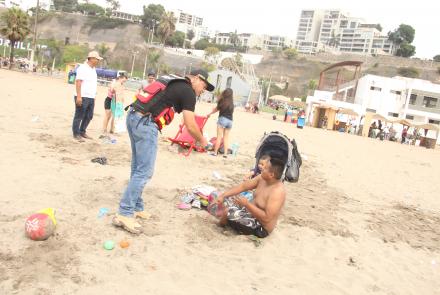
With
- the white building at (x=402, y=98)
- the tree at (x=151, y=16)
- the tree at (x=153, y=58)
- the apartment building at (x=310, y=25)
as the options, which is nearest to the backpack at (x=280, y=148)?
the white building at (x=402, y=98)

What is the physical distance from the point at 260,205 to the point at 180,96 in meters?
1.46

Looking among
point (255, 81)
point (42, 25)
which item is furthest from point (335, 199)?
point (42, 25)

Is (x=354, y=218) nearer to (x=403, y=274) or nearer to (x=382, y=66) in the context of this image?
(x=403, y=274)

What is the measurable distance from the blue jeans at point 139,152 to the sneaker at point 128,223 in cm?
5

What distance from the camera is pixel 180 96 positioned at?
155 inches

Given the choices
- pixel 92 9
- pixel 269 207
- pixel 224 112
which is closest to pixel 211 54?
pixel 92 9

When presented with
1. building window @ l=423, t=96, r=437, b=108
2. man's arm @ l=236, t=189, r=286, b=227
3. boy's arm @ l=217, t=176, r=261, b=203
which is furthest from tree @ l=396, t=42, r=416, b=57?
man's arm @ l=236, t=189, r=286, b=227

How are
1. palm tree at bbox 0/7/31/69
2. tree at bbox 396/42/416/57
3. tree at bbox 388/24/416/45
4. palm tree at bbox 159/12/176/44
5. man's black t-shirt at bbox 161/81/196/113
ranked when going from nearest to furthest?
man's black t-shirt at bbox 161/81/196/113 < palm tree at bbox 0/7/31/69 < palm tree at bbox 159/12/176/44 < tree at bbox 396/42/416/57 < tree at bbox 388/24/416/45

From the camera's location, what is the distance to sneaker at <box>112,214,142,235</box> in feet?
13.1

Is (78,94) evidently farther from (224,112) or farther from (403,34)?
(403,34)

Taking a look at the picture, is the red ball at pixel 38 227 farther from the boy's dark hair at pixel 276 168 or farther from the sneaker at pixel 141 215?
the boy's dark hair at pixel 276 168

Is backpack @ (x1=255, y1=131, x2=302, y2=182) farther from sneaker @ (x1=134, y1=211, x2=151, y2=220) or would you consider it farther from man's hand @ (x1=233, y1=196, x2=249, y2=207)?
sneaker @ (x1=134, y1=211, x2=151, y2=220)

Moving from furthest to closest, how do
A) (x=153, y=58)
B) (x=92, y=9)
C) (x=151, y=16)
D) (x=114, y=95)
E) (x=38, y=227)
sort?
(x=92, y=9), (x=151, y=16), (x=153, y=58), (x=114, y=95), (x=38, y=227)

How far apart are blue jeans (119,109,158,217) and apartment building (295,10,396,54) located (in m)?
154
